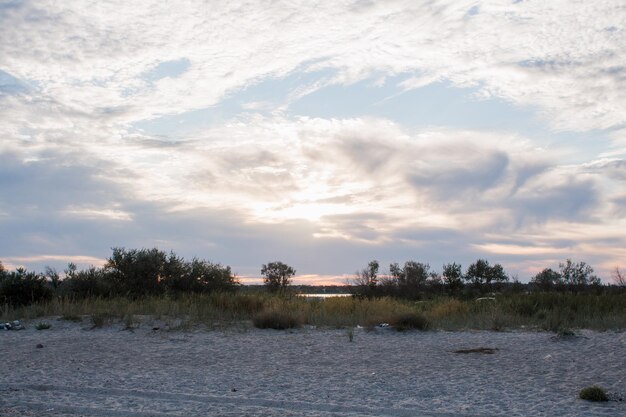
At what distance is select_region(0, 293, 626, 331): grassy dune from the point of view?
18953 millimetres

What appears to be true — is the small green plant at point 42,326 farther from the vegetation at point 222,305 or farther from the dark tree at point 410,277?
the dark tree at point 410,277

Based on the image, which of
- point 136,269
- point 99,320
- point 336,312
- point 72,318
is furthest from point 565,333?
point 136,269

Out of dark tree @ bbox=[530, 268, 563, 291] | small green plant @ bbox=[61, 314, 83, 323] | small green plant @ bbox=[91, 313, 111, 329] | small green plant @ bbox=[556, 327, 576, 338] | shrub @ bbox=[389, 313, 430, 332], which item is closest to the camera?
small green plant @ bbox=[556, 327, 576, 338]

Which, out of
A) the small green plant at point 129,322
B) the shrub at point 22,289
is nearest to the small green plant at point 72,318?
the small green plant at point 129,322

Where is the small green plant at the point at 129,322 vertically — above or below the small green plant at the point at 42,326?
above

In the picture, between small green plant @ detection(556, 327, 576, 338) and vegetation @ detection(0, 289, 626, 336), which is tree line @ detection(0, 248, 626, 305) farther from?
small green plant @ detection(556, 327, 576, 338)

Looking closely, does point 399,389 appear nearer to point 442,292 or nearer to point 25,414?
point 25,414

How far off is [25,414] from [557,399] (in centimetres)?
735

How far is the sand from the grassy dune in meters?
1.22

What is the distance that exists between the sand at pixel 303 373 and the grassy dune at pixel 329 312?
1219mm

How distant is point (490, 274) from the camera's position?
50.3 meters

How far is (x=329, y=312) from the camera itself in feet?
72.2


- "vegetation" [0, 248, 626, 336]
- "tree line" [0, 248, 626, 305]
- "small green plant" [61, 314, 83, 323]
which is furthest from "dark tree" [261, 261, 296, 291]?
"small green plant" [61, 314, 83, 323]

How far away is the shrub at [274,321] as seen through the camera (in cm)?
1827
